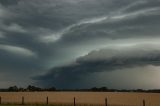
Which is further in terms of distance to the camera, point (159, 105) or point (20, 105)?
point (159, 105)

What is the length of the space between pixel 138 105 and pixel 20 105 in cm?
2708

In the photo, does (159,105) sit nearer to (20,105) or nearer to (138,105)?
(138,105)

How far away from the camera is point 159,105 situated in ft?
276

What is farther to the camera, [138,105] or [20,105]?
[138,105]

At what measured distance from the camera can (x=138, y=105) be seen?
8694cm

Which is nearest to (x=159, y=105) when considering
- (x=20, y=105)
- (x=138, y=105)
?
(x=138, y=105)

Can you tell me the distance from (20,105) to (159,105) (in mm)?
30013

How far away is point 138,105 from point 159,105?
16.2 ft

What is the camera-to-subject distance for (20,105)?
249 ft
